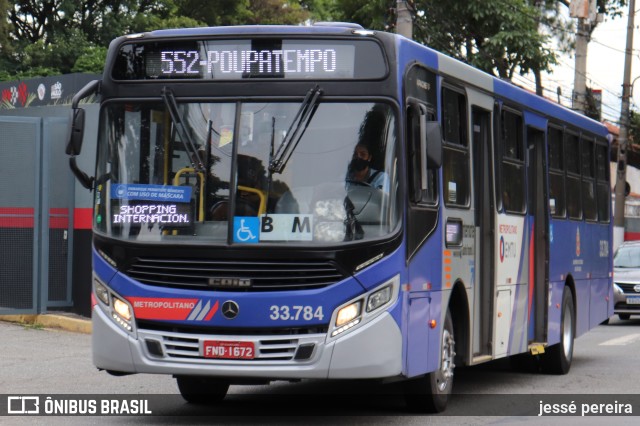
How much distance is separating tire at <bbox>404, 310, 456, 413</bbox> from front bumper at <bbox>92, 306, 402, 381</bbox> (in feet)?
3.54

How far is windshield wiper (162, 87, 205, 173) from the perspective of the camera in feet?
30.6

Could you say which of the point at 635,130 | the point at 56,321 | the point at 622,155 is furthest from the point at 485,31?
the point at 56,321

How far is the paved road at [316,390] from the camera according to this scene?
1020 centimetres

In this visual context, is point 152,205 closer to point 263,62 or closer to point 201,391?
point 263,62

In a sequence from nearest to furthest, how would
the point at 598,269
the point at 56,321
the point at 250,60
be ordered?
the point at 250,60
the point at 598,269
the point at 56,321

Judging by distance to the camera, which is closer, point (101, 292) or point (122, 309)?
point (122, 309)

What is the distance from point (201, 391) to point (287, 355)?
2.11m

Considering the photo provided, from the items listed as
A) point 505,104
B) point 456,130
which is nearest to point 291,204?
point 456,130

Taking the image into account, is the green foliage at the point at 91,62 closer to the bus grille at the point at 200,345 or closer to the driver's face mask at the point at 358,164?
the bus grille at the point at 200,345

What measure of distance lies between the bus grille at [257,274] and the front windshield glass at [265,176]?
0.57 ft

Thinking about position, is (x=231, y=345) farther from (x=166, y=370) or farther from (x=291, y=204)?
(x=291, y=204)

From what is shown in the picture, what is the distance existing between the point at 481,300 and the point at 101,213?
3.80m

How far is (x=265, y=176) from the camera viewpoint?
30.1 ft

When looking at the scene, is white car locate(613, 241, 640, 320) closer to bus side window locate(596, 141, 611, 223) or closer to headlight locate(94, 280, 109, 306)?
bus side window locate(596, 141, 611, 223)
